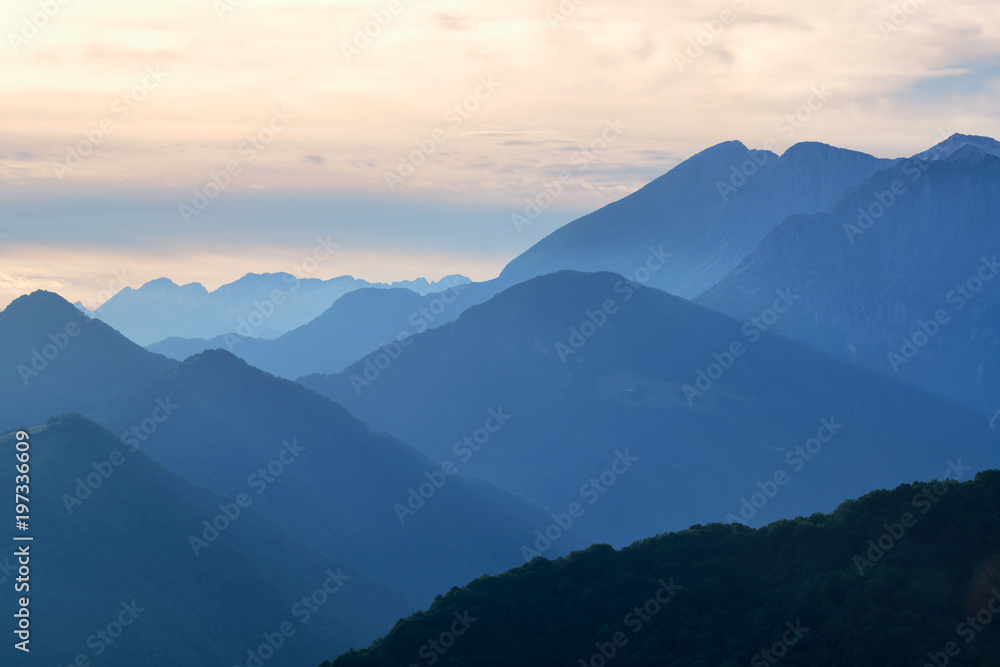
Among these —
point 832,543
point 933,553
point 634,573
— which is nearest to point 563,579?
point 634,573

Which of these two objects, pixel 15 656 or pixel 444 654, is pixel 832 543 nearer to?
pixel 444 654
